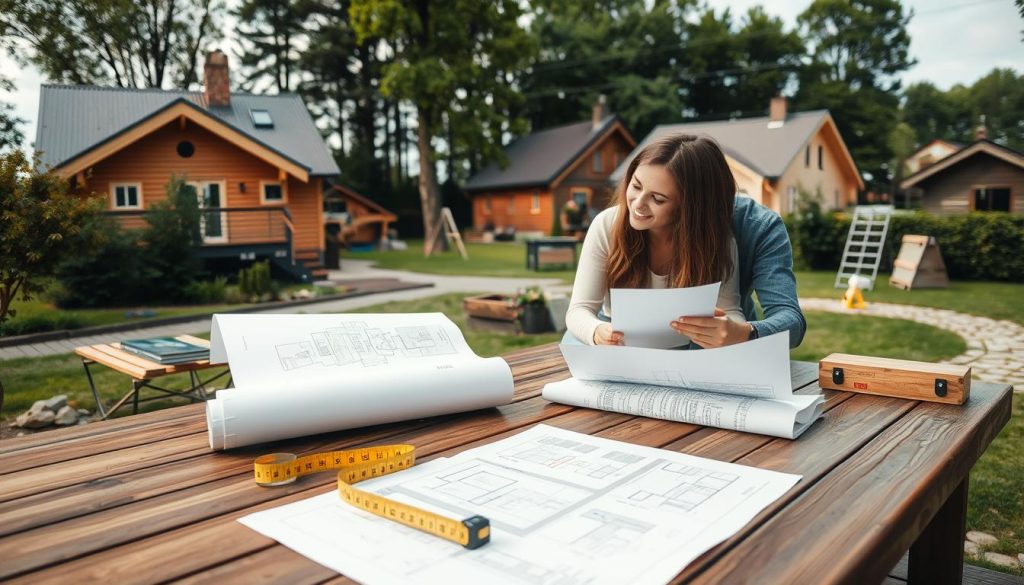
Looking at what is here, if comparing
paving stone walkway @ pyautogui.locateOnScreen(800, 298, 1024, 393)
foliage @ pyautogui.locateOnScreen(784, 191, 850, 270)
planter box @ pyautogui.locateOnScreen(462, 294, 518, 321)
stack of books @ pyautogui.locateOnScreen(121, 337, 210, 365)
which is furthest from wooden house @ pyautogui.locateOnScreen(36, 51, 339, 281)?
foliage @ pyautogui.locateOnScreen(784, 191, 850, 270)

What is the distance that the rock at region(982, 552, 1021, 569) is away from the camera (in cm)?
233

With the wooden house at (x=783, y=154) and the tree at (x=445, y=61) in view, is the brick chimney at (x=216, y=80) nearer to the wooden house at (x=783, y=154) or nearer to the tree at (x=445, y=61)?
the tree at (x=445, y=61)

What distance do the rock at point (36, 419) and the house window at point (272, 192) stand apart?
11933mm

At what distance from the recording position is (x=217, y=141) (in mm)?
15094

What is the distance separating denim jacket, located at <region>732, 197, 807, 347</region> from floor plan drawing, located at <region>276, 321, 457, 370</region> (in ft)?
3.06

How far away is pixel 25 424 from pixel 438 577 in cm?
449

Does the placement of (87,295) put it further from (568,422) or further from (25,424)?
(568,422)

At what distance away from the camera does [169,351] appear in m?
4.01

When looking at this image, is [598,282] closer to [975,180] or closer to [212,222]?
[212,222]

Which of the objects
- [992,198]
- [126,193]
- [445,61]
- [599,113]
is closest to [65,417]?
[126,193]

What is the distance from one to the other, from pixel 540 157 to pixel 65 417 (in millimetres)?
25944

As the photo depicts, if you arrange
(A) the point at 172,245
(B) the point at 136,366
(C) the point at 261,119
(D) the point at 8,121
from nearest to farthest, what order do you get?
(B) the point at 136,366
(D) the point at 8,121
(A) the point at 172,245
(C) the point at 261,119

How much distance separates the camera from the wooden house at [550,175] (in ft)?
92.0

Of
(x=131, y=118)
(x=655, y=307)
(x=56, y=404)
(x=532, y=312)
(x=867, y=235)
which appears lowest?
(x=56, y=404)
